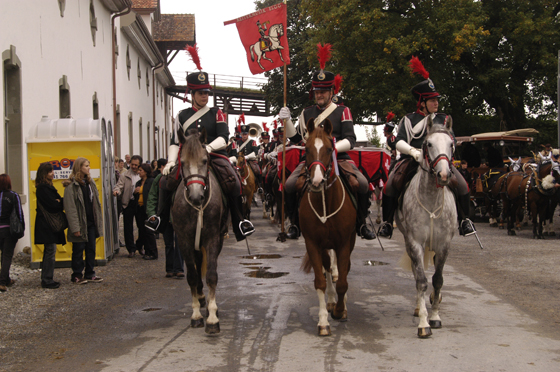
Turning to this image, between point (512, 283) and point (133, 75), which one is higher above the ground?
point (133, 75)

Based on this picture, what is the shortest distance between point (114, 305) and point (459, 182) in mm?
4774

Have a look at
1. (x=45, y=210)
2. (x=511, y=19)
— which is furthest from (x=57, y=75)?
(x=511, y=19)

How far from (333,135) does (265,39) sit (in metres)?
3.14

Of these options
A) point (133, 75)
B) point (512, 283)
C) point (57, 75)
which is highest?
point (133, 75)

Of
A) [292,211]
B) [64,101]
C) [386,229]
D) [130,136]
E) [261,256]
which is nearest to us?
[292,211]

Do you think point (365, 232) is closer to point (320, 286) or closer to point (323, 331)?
point (320, 286)

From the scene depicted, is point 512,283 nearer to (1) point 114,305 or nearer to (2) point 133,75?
(1) point 114,305

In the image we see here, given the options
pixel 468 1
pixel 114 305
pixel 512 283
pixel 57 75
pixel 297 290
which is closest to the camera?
pixel 114 305

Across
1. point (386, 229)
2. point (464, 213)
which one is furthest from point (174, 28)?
point (464, 213)

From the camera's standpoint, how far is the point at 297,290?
9.09 m

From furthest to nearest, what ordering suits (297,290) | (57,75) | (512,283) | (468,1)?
(468,1), (57,75), (512,283), (297,290)

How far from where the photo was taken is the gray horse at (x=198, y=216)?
6.98 metres

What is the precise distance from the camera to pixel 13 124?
43.1ft

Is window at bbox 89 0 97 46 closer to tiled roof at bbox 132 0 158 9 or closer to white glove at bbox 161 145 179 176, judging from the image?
white glove at bbox 161 145 179 176
